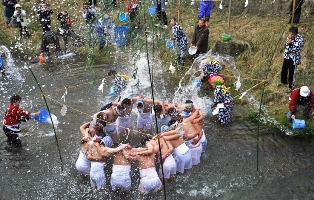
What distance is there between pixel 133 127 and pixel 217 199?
9.37 ft

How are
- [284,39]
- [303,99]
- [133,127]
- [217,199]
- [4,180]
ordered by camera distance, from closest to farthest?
[217,199] → [4,180] → [303,99] → [133,127] → [284,39]

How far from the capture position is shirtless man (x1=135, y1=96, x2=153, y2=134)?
25.2 ft

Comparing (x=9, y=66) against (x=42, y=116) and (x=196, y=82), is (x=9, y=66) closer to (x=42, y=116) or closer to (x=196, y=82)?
(x=42, y=116)

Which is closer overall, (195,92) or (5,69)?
(195,92)

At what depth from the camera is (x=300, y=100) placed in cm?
795

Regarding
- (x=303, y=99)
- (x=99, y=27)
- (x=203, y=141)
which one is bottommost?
(x=203, y=141)

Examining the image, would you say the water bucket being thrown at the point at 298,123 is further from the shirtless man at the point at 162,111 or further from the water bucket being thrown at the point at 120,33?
the water bucket being thrown at the point at 120,33

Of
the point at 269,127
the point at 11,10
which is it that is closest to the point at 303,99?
the point at 269,127

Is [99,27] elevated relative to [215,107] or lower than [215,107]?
elevated

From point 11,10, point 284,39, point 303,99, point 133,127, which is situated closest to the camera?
point 303,99

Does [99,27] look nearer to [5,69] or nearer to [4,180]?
[5,69]

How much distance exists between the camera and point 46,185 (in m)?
6.89

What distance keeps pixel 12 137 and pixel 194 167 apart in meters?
3.95

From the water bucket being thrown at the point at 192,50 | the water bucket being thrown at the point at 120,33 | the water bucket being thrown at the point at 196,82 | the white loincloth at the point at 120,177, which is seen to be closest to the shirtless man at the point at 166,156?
the white loincloth at the point at 120,177
